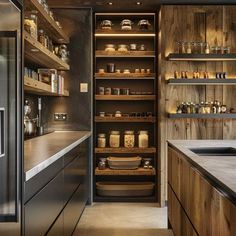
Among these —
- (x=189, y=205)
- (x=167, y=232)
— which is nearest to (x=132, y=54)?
(x=167, y=232)

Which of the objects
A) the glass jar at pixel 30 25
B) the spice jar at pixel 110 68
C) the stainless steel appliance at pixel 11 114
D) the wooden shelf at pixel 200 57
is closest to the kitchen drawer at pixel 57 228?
the stainless steel appliance at pixel 11 114

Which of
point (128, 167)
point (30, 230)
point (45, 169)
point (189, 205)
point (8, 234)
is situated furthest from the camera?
point (128, 167)

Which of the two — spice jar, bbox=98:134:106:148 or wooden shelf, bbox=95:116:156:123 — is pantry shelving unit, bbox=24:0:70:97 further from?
spice jar, bbox=98:134:106:148

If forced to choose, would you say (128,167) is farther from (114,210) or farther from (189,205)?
(189,205)

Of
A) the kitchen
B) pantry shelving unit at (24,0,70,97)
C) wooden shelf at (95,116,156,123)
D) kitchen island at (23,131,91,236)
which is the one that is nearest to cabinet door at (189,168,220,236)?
kitchen island at (23,131,91,236)

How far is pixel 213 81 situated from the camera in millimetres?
4672

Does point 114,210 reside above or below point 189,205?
below

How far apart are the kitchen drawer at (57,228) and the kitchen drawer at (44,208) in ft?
0.15

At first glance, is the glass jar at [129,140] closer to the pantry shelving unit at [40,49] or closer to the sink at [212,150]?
the pantry shelving unit at [40,49]

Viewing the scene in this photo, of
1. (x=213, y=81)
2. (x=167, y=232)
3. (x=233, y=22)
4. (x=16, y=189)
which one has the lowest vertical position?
(x=167, y=232)

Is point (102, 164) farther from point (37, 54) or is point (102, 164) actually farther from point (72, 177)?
point (37, 54)

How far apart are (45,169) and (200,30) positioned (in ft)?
10.7

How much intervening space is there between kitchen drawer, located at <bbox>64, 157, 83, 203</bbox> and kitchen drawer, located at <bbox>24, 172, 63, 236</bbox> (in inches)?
9.1

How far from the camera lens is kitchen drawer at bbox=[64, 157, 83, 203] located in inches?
119
